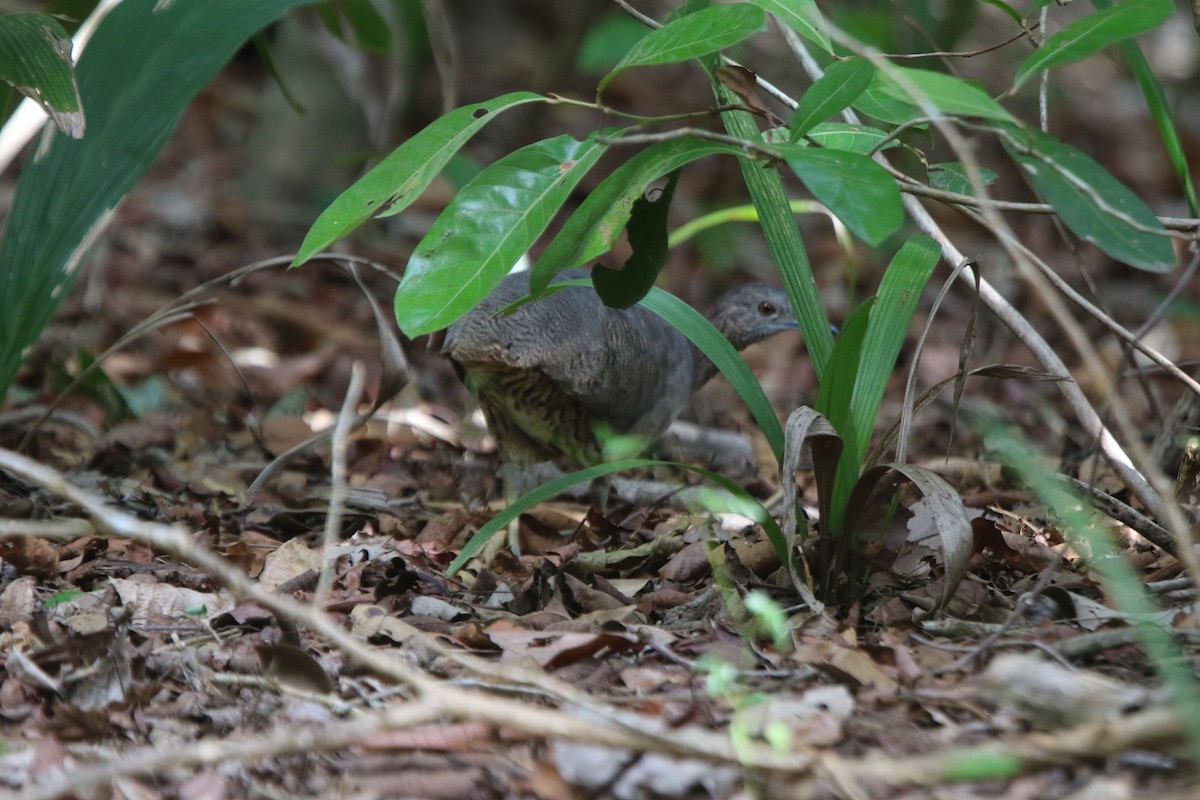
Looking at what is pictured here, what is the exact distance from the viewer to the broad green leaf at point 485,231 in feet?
7.89

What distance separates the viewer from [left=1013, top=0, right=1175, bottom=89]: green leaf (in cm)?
Result: 220

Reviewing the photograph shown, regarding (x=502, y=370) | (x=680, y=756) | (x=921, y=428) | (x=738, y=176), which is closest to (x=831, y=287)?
(x=738, y=176)

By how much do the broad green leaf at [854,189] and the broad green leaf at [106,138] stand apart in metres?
2.01

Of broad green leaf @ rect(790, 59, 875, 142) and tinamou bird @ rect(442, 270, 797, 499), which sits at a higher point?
broad green leaf @ rect(790, 59, 875, 142)

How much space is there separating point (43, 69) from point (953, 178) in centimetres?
216

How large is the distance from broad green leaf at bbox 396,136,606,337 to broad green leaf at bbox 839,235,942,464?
75 cm

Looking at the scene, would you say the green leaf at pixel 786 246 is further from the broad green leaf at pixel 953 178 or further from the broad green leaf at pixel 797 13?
the broad green leaf at pixel 797 13

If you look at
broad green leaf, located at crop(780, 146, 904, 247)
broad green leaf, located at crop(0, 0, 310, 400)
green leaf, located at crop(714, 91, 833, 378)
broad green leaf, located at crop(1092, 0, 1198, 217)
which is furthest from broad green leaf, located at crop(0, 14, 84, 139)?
broad green leaf, located at crop(1092, 0, 1198, 217)

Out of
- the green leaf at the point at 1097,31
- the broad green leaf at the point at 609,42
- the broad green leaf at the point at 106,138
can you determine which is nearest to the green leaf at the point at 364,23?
the broad green leaf at the point at 106,138

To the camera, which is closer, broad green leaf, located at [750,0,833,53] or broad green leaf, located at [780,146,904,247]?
broad green leaf, located at [780,146,904,247]

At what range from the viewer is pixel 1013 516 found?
335 centimetres

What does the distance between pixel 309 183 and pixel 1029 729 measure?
247 inches

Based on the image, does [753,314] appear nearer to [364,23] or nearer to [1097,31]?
[364,23]

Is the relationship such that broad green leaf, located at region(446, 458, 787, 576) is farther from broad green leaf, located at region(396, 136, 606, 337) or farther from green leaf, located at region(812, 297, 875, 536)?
broad green leaf, located at region(396, 136, 606, 337)
